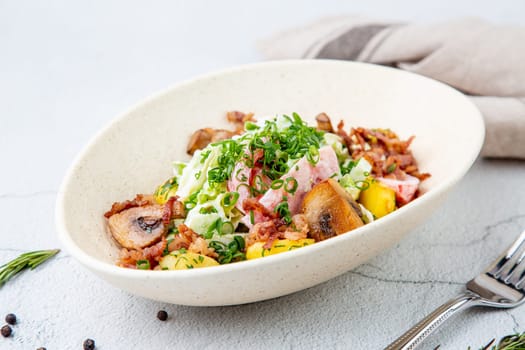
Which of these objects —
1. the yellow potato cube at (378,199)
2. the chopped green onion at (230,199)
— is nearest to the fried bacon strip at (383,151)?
the yellow potato cube at (378,199)

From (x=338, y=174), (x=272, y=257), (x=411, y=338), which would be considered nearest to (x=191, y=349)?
(x=272, y=257)

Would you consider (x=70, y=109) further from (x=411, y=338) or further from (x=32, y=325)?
(x=411, y=338)

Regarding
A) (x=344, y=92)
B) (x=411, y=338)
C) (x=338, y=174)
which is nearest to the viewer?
(x=411, y=338)

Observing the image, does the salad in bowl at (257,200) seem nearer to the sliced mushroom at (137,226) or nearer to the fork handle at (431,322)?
the sliced mushroom at (137,226)

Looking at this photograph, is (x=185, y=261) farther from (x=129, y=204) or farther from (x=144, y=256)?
(x=129, y=204)

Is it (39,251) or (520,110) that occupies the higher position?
(520,110)

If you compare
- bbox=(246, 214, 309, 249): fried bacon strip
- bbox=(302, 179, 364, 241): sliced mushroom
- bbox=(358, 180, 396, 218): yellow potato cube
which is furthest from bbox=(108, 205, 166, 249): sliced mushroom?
bbox=(358, 180, 396, 218): yellow potato cube

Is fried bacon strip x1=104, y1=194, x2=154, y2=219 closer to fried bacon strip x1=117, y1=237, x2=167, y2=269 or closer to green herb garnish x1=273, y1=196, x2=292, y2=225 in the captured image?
fried bacon strip x1=117, y1=237, x2=167, y2=269
